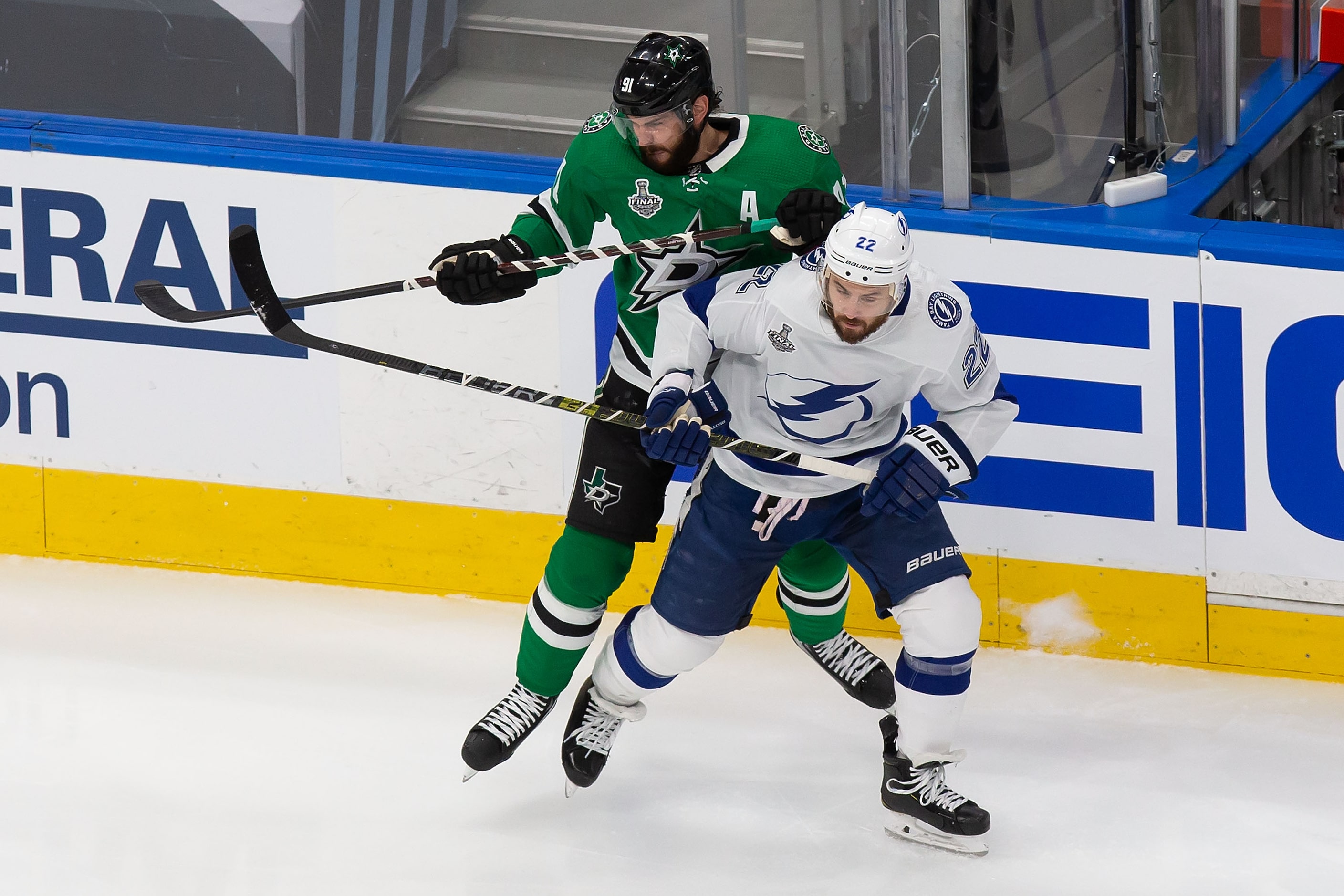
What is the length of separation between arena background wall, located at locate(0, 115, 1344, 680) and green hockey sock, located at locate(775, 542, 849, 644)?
430 mm

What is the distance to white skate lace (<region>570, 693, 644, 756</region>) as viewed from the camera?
3170mm

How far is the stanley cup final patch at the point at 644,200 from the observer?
9.84 feet

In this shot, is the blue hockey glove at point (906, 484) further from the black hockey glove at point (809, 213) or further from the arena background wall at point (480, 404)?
the arena background wall at point (480, 404)

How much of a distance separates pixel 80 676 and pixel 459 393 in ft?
3.15

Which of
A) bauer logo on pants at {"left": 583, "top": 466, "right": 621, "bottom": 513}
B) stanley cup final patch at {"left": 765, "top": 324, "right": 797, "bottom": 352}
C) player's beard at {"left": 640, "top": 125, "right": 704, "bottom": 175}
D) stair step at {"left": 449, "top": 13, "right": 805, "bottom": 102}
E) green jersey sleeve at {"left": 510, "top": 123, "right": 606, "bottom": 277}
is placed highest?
stair step at {"left": 449, "top": 13, "right": 805, "bottom": 102}

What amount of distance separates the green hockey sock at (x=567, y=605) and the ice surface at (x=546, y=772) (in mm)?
244

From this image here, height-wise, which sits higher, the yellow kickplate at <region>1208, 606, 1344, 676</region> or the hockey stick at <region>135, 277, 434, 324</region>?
the hockey stick at <region>135, 277, 434, 324</region>

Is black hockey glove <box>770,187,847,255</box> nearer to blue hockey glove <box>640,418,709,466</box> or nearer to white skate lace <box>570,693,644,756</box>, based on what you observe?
blue hockey glove <box>640,418,709,466</box>

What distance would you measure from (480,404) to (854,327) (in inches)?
51.4

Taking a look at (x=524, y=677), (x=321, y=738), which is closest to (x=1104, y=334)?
(x=524, y=677)

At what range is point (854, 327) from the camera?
2.78 meters

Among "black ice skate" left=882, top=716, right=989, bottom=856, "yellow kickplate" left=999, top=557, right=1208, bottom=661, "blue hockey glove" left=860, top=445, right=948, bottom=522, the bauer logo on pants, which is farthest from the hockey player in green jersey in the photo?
"yellow kickplate" left=999, top=557, right=1208, bottom=661

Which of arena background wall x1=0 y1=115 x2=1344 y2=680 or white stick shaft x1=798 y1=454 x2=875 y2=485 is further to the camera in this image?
arena background wall x1=0 y1=115 x2=1344 y2=680

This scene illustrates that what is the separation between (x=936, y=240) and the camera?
11.7 feet
